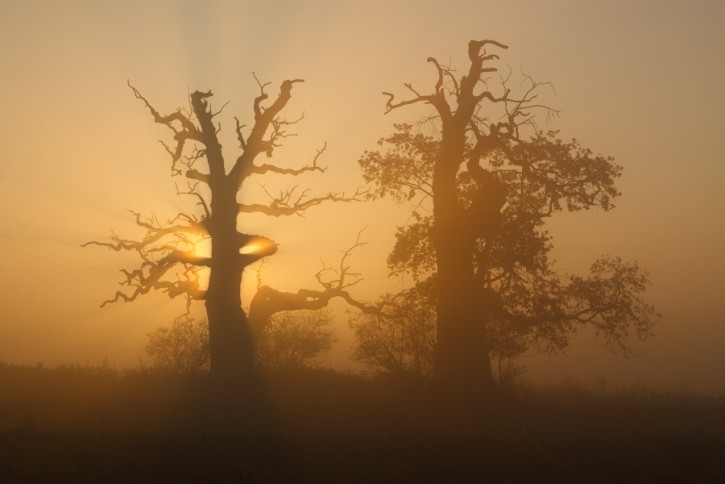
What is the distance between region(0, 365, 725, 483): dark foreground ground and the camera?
1557 centimetres

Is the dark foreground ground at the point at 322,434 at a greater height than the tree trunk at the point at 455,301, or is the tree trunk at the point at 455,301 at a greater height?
the tree trunk at the point at 455,301

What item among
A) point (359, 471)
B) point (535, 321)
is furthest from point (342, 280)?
point (359, 471)

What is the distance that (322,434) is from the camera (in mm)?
19781

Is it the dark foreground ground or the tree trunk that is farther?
the tree trunk

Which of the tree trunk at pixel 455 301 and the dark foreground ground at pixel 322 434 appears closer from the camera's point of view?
the dark foreground ground at pixel 322 434

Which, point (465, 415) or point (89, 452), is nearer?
point (89, 452)

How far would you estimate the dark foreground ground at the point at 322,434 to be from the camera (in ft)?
51.1

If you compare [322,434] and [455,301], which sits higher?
[455,301]

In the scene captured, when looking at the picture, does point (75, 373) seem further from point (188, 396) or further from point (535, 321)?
point (535, 321)

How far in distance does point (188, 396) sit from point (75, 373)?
235 inches

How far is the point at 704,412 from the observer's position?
28.8 m

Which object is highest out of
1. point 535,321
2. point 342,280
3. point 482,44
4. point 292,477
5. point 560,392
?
point 482,44

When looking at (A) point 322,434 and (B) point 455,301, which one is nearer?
(A) point 322,434

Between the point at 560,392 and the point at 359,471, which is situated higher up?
the point at 560,392
